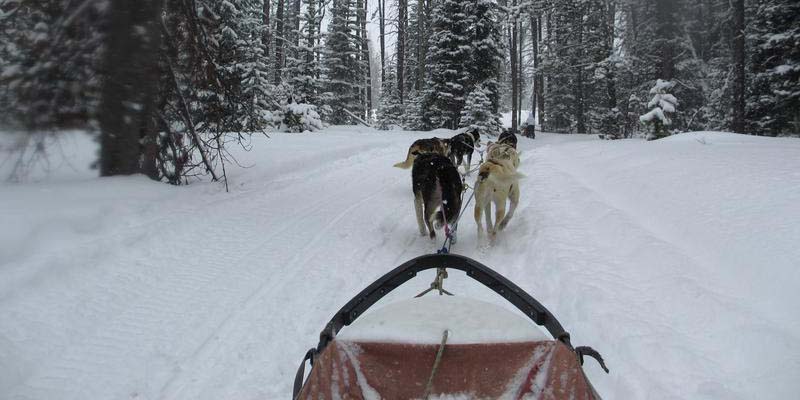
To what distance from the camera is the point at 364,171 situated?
11.4m

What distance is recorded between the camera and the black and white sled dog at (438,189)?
18.3 ft

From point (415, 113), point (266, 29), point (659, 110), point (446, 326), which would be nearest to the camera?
point (446, 326)

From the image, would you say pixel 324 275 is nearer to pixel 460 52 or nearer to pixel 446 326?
pixel 446 326

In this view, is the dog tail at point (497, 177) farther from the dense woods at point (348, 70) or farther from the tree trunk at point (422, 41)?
the tree trunk at point (422, 41)

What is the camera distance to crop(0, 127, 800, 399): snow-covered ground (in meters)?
2.90

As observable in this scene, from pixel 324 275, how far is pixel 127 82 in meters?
4.19

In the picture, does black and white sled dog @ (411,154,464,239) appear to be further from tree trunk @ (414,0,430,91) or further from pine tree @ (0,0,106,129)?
tree trunk @ (414,0,430,91)

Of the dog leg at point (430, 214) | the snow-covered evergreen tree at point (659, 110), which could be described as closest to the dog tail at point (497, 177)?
the dog leg at point (430, 214)

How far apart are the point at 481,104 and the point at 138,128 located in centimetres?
1735

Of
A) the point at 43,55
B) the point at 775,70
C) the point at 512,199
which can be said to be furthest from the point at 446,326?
the point at 775,70

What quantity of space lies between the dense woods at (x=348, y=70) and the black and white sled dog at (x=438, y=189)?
14.3 feet

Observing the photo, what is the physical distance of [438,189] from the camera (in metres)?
5.63

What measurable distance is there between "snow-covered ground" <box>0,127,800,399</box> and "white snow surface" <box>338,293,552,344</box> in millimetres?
1146

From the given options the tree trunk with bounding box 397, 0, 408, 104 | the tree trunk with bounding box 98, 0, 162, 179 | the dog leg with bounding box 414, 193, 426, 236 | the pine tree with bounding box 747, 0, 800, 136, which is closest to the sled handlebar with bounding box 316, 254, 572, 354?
the dog leg with bounding box 414, 193, 426, 236
